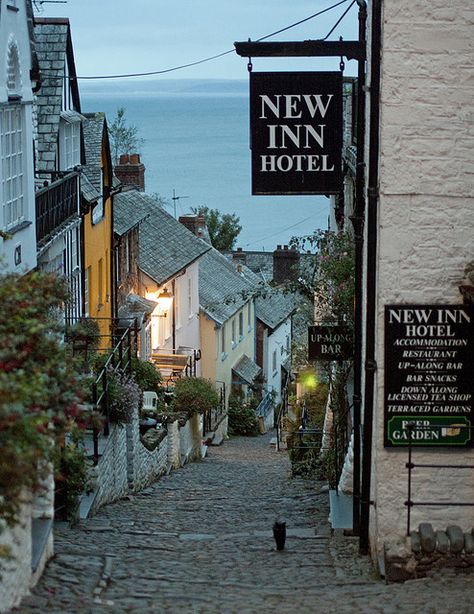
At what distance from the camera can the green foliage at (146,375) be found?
875 inches

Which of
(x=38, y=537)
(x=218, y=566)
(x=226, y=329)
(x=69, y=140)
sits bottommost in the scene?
(x=218, y=566)

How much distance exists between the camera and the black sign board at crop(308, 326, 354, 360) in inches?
512

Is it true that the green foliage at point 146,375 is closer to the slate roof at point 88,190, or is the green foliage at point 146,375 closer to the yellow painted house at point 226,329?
the slate roof at point 88,190

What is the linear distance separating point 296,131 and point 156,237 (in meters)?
25.2

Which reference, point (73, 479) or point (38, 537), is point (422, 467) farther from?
point (73, 479)

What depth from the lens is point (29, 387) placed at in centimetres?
649

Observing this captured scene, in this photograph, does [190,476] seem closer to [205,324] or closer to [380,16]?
[380,16]

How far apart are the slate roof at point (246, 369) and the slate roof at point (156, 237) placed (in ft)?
26.7

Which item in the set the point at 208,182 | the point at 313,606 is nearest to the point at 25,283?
the point at 313,606

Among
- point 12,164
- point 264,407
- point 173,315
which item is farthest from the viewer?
point 264,407

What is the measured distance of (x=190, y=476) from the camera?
69.4ft

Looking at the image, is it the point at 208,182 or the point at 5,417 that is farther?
the point at 208,182

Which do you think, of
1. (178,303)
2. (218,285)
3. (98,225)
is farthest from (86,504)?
(218,285)

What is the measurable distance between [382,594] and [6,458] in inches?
179
